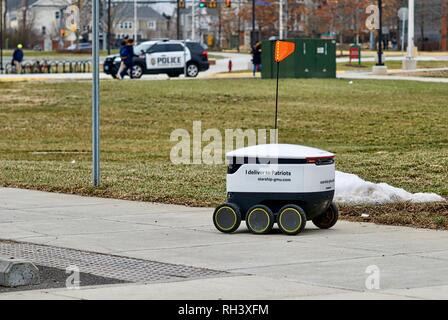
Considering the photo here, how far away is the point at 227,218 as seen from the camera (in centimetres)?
1180

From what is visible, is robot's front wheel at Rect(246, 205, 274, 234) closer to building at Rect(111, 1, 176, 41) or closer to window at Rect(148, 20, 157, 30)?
building at Rect(111, 1, 176, 41)

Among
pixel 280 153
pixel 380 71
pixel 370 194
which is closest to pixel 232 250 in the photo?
pixel 280 153

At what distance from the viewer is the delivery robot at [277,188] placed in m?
11.4

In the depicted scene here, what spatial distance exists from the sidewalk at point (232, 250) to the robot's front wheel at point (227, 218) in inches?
5.2

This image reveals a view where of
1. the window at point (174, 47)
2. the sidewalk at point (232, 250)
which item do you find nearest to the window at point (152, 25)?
the window at point (174, 47)

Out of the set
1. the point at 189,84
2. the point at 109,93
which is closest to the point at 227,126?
the point at 109,93

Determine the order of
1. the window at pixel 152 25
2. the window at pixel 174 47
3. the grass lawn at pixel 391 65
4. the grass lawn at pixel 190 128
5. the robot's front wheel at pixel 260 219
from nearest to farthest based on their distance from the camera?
the robot's front wheel at pixel 260 219, the grass lawn at pixel 190 128, the window at pixel 174 47, the grass lawn at pixel 391 65, the window at pixel 152 25

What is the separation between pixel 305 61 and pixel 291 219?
1403 inches

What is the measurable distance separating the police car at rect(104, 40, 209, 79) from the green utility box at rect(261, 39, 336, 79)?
544 centimetres

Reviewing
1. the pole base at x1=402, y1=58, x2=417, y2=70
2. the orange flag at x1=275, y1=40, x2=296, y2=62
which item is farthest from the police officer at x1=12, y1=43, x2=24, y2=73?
the orange flag at x1=275, y1=40, x2=296, y2=62

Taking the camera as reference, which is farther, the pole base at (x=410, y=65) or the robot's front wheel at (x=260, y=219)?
the pole base at (x=410, y=65)

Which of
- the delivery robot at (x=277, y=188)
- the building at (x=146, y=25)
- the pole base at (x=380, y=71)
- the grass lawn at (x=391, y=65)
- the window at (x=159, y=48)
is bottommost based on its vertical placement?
the delivery robot at (x=277, y=188)

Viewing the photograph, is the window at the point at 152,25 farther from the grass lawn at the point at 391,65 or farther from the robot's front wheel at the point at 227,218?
the robot's front wheel at the point at 227,218

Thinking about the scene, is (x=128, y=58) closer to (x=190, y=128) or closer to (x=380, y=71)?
(x=380, y=71)
